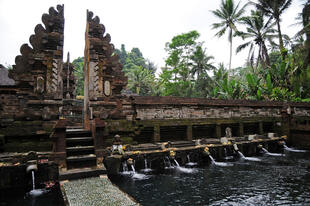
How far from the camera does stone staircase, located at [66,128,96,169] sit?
19.9 ft

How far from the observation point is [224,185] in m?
6.32

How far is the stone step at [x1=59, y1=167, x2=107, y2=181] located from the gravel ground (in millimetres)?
204

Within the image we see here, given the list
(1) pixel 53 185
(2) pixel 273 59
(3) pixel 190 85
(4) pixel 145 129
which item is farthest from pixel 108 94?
(2) pixel 273 59

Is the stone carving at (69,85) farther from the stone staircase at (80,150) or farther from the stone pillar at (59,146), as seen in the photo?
the stone pillar at (59,146)

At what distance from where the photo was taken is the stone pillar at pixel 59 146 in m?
5.89

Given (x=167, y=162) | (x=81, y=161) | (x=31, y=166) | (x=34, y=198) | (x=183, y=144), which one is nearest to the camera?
(x=34, y=198)

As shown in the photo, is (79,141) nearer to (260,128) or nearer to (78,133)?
(78,133)

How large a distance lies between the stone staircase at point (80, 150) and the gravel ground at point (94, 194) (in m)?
0.87

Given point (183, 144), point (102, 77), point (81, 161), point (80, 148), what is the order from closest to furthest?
point (81, 161), point (80, 148), point (102, 77), point (183, 144)

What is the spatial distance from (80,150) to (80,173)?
46.1 inches

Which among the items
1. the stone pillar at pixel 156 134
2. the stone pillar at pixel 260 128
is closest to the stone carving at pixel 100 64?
the stone pillar at pixel 156 134

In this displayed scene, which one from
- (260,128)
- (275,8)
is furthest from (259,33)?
(260,128)

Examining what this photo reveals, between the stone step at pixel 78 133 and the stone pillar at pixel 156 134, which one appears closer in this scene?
the stone step at pixel 78 133

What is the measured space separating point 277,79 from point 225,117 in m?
13.1
